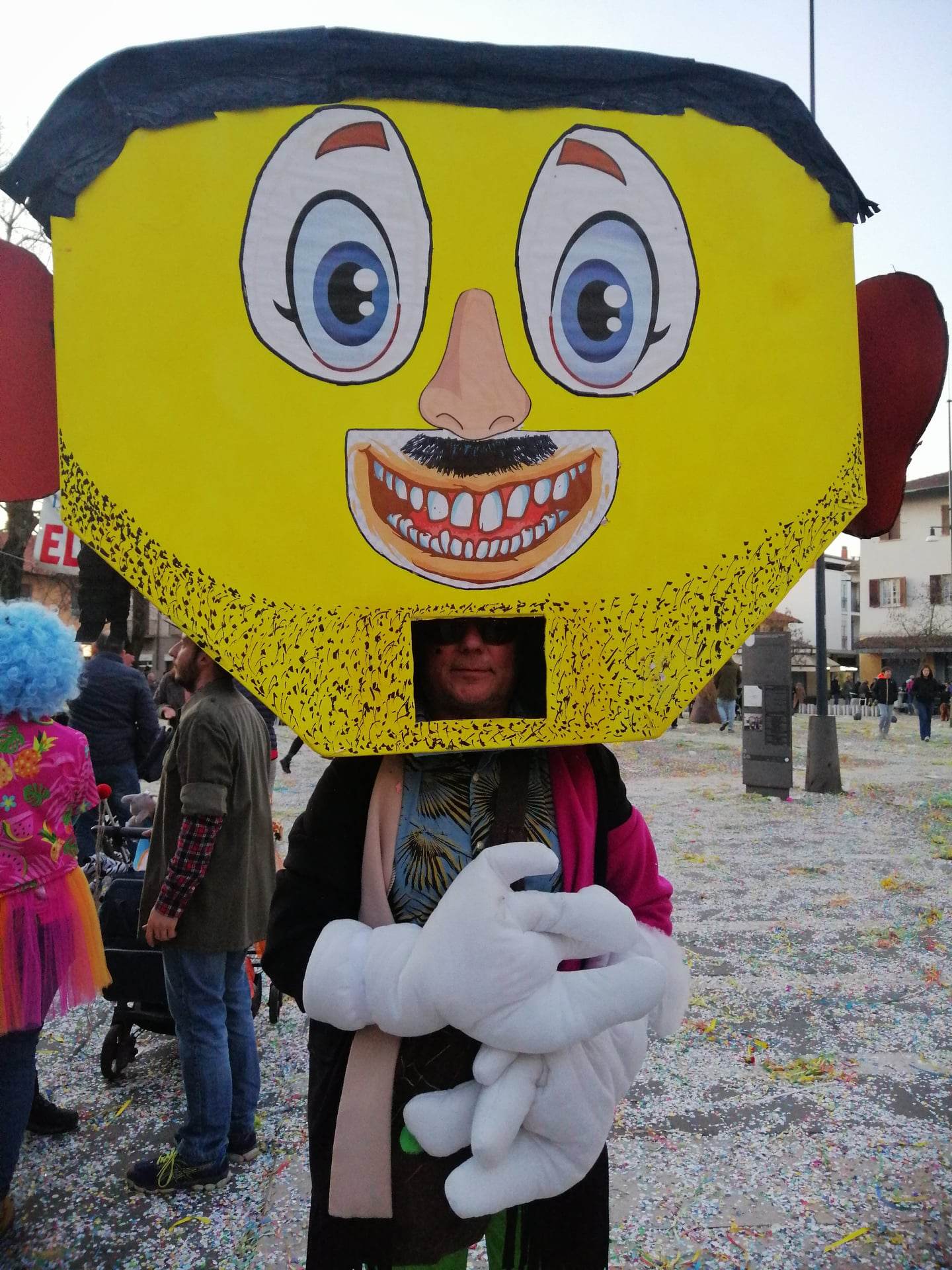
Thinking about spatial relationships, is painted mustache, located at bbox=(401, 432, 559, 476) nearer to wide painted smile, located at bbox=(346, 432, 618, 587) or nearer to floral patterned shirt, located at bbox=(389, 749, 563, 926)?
wide painted smile, located at bbox=(346, 432, 618, 587)

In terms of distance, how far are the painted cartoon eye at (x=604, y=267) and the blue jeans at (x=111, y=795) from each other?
5.21 meters

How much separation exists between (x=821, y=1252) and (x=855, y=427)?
2.70m

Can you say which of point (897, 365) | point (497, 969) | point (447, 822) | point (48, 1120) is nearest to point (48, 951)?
point (48, 1120)

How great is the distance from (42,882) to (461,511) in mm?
2301

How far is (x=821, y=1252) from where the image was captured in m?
2.83

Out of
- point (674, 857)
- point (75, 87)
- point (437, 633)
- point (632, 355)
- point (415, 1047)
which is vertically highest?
point (75, 87)

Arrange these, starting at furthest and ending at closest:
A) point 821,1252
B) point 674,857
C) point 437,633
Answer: point 674,857 < point 821,1252 < point 437,633

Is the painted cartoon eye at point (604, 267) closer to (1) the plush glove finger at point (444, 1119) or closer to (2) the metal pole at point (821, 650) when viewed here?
(1) the plush glove finger at point (444, 1119)

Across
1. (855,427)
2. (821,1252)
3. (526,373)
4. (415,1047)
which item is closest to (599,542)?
(526,373)

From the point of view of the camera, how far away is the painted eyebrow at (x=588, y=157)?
1530 millimetres

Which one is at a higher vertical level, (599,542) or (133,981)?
(599,542)

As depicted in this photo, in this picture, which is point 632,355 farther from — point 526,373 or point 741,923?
point 741,923

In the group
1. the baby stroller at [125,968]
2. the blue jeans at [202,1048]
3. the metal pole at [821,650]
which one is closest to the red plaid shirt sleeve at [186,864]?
the blue jeans at [202,1048]

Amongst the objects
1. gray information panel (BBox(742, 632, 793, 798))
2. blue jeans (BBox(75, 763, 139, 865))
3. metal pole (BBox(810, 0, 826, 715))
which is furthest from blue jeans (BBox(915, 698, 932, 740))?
blue jeans (BBox(75, 763, 139, 865))
